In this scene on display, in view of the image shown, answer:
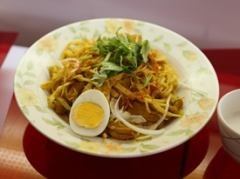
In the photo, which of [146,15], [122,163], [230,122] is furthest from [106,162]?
[146,15]

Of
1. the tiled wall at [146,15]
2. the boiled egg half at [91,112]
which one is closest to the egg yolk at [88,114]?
the boiled egg half at [91,112]

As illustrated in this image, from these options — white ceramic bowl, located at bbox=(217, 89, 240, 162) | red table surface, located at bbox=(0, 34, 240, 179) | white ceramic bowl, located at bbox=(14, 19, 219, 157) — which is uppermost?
white ceramic bowl, located at bbox=(14, 19, 219, 157)

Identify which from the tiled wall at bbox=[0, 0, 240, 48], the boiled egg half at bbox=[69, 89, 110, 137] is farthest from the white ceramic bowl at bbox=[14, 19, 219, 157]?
the tiled wall at bbox=[0, 0, 240, 48]

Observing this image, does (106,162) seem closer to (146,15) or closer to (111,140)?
(111,140)

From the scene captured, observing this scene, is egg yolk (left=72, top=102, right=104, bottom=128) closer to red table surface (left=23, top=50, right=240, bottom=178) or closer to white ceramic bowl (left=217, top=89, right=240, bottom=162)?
red table surface (left=23, top=50, right=240, bottom=178)

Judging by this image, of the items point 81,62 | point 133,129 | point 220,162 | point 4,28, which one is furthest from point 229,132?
point 4,28

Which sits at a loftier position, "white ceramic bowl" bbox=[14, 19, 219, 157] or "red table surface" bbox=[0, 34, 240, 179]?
"white ceramic bowl" bbox=[14, 19, 219, 157]

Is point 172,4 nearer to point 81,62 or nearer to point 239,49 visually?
point 239,49

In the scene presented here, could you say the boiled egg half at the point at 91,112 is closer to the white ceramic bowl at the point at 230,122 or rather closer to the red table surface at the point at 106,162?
the red table surface at the point at 106,162
